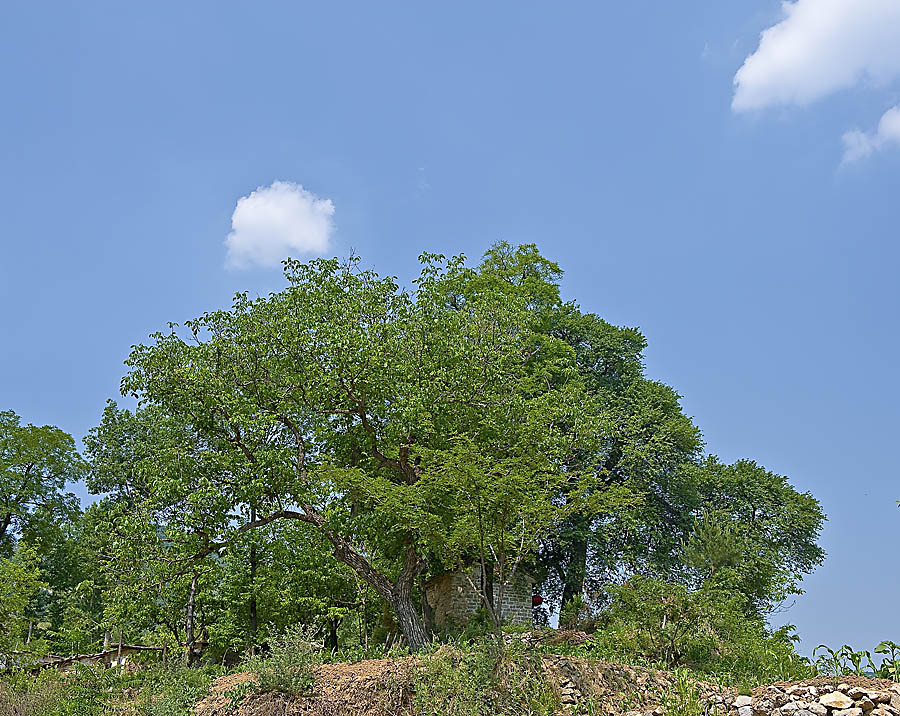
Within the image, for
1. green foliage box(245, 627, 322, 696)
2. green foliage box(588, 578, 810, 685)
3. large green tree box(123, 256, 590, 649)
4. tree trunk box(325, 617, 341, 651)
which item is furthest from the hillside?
tree trunk box(325, 617, 341, 651)

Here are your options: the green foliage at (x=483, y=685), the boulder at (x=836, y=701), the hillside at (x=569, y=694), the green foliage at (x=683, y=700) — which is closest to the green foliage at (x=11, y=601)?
the hillside at (x=569, y=694)

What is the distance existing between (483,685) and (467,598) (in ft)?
34.3

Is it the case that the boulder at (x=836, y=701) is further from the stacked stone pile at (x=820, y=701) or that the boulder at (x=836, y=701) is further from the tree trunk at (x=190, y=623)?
the tree trunk at (x=190, y=623)

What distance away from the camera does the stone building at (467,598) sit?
1927cm

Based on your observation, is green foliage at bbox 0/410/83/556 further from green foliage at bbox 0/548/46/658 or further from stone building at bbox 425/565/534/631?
stone building at bbox 425/565/534/631

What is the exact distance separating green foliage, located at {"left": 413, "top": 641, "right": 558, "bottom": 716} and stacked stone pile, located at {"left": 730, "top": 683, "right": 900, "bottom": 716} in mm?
2427

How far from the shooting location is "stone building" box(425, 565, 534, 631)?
758 inches

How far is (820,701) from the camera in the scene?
7668 mm

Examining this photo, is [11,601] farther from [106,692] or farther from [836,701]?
[836,701]

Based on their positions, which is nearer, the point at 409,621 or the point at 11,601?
the point at 409,621

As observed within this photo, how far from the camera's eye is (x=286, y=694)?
10.4 metres

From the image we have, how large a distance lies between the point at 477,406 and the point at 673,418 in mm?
9962

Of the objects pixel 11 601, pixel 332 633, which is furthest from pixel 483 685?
pixel 11 601

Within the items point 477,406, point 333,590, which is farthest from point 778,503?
point 333,590
